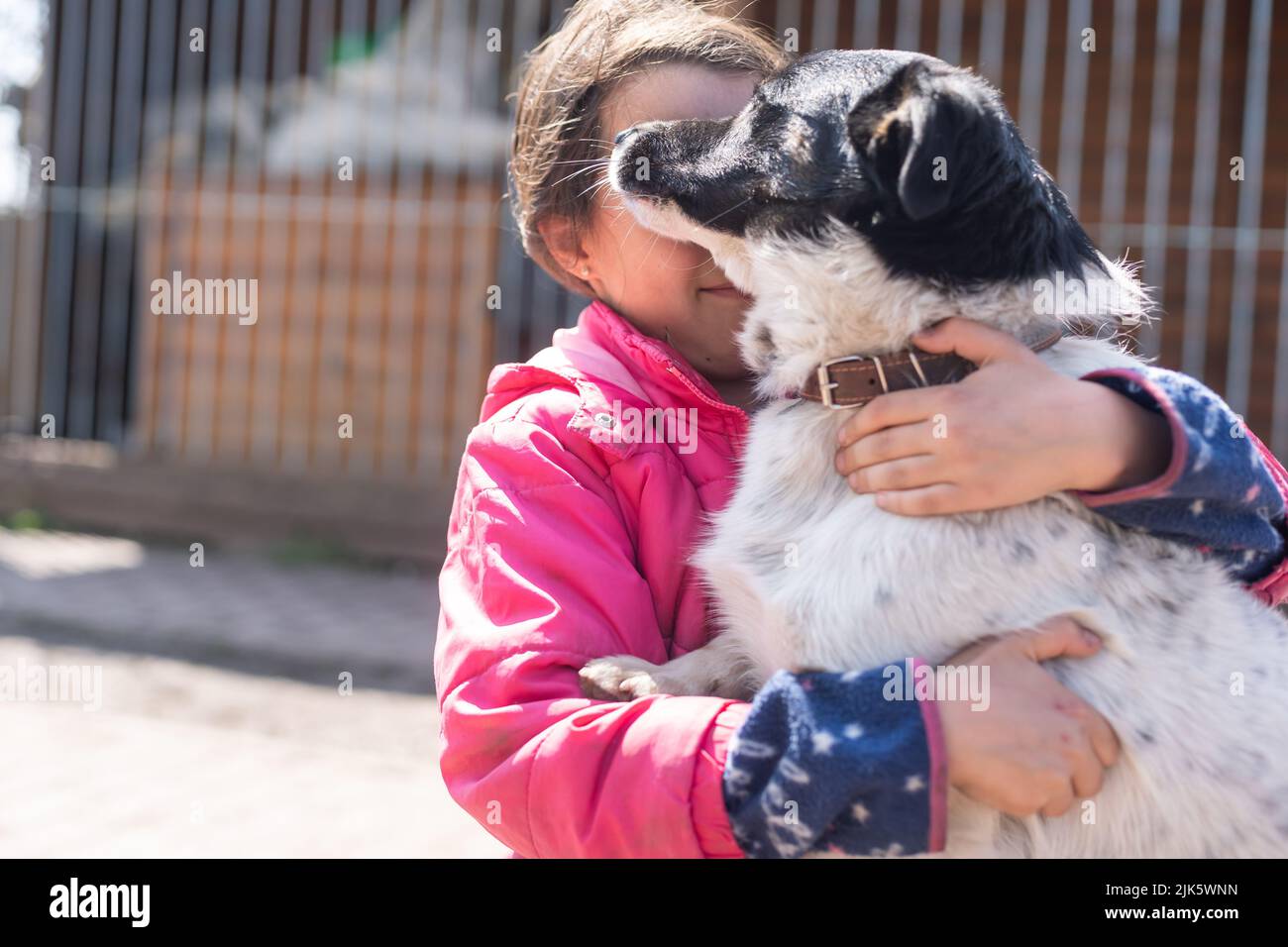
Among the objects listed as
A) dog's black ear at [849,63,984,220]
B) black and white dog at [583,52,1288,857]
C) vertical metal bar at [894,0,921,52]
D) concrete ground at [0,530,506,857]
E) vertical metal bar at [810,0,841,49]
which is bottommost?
concrete ground at [0,530,506,857]

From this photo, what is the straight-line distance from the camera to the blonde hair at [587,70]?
2076 millimetres

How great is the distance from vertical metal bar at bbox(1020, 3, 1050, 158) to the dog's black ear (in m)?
4.82

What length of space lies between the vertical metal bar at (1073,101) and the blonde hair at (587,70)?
4.56 m

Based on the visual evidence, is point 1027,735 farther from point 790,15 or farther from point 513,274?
point 790,15

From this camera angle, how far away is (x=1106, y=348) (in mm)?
1853

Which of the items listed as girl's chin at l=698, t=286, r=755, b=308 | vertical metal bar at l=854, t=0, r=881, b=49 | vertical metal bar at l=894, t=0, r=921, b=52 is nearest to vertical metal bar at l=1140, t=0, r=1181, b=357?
vertical metal bar at l=894, t=0, r=921, b=52

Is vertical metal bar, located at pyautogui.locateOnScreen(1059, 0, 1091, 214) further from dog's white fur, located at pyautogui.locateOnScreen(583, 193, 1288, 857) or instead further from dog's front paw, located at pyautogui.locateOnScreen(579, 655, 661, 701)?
dog's front paw, located at pyautogui.locateOnScreen(579, 655, 661, 701)

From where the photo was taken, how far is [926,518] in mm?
1660

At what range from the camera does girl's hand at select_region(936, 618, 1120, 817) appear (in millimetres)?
1397

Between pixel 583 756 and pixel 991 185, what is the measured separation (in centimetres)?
105

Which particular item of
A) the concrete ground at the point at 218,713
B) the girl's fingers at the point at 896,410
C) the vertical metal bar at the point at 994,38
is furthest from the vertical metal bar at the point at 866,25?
the girl's fingers at the point at 896,410

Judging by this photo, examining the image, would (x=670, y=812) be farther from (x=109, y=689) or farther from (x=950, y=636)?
(x=109, y=689)

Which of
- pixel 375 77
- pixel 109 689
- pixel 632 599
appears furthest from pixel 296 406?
pixel 632 599

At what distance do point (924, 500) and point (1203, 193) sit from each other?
17.3 feet
